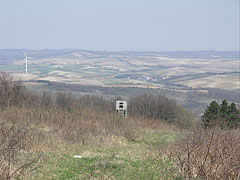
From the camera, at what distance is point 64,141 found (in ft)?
48.9

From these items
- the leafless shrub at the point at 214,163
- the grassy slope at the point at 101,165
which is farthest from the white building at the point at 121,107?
the leafless shrub at the point at 214,163

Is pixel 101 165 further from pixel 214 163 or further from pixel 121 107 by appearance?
pixel 121 107

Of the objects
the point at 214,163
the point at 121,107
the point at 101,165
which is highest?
the point at 214,163

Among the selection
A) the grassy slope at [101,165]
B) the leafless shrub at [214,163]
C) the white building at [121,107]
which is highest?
the leafless shrub at [214,163]

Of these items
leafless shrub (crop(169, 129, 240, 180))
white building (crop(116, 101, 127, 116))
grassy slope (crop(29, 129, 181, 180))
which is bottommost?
white building (crop(116, 101, 127, 116))

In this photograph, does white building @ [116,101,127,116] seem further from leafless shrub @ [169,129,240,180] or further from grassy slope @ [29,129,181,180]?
leafless shrub @ [169,129,240,180]

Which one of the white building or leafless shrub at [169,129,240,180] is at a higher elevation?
leafless shrub at [169,129,240,180]

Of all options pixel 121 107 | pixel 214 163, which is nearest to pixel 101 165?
pixel 214 163

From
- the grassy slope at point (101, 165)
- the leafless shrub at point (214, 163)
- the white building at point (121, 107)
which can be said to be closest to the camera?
the leafless shrub at point (214, 163)

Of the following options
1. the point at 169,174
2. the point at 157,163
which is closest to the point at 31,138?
the point at 157,163

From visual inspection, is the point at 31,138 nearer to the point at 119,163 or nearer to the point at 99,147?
the point at 99,147

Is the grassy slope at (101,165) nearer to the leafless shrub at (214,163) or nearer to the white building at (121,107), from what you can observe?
the leafless shrub at (214,163)

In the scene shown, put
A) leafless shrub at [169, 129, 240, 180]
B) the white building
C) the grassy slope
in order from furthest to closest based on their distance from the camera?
1. the white building
2. the grassy slope
3. leafless shrub at [169, 129, 240, 180]

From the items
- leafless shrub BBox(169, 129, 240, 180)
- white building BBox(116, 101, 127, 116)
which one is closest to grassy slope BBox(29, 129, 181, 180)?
leafless shrub BBox(169, 129, 240, 180)
